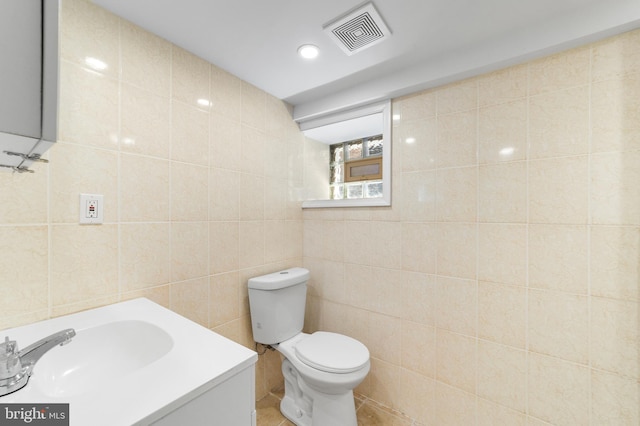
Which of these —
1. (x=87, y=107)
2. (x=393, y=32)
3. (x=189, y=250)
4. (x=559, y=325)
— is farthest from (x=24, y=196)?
(x=559, y=325)

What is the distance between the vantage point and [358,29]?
1.20 metres

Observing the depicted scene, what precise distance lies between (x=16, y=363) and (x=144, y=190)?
77cm

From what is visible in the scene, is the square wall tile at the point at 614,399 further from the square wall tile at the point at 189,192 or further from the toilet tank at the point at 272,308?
the square wall tile at the point at 189,192

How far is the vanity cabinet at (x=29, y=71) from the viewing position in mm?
484

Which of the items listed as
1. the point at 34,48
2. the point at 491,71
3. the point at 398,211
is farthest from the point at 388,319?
the point at 34,48

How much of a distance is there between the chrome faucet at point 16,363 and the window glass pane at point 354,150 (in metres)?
2.00

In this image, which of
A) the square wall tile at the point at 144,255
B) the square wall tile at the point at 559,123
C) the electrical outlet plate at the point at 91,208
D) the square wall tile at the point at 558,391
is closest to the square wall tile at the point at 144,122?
the electrical outlet plate at the point at 91,208

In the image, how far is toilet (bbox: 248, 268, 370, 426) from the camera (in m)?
1.38

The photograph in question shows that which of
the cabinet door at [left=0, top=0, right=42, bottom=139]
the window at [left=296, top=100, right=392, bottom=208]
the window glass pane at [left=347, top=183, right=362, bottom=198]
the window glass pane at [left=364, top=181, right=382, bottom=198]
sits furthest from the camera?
the window glass pane at [left=347, top=183, right=362, bottom=198]

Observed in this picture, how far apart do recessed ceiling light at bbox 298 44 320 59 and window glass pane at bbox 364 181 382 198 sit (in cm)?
99

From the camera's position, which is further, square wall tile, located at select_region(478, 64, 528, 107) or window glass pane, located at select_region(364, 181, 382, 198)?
window glass pane, located at select_region(364, 181, 382, 198)

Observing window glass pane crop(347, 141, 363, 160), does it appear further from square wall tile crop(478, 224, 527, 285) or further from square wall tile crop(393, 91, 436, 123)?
square wall tile crop(478, 224, 527, 285)

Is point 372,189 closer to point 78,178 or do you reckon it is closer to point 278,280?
point 278,280

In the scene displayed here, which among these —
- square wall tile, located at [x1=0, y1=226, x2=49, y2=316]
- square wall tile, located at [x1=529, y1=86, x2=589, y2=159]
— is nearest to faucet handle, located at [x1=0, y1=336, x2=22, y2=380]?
square wall tile, located at [x1=0, y1=226, x2=49, y2=316]
